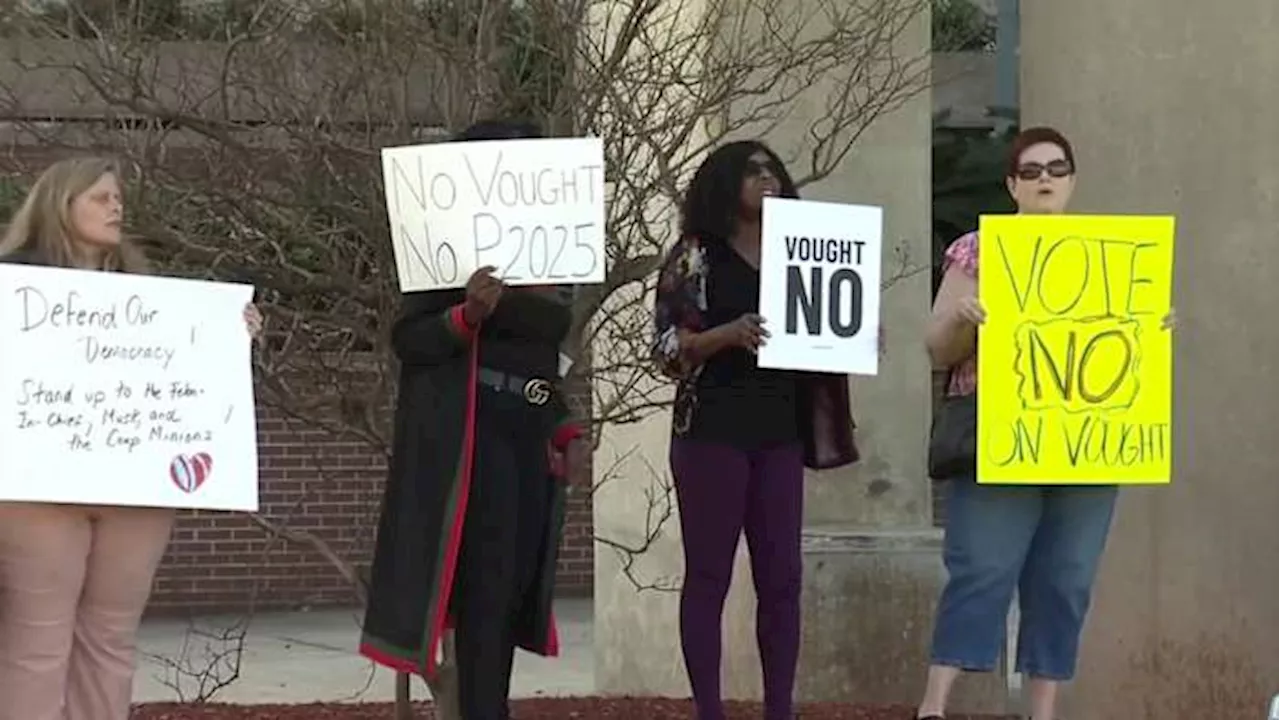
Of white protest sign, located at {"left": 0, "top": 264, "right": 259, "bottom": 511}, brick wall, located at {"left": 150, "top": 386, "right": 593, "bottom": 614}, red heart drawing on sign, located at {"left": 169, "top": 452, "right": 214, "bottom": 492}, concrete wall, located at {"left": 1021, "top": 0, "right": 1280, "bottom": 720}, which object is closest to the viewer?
white protest sign, located at {"left": 0, "top": 264, "right": 259, "bottom": 511}

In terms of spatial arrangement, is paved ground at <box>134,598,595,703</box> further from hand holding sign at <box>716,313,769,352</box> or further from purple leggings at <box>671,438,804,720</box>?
hand holding sign at <box>716,313,769,352</box>

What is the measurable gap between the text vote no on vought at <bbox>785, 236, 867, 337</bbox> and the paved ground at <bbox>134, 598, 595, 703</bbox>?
2.74 meters

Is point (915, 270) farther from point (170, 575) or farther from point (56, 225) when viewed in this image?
point (170, 575)

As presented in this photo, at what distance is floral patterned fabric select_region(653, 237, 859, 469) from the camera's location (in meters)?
5.39

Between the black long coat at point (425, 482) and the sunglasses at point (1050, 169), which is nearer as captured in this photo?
the black long coat at point (425, 482)

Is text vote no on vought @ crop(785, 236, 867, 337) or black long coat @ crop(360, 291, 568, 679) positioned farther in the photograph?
text vote no on vought @ crop(785, 236, 867, 337)

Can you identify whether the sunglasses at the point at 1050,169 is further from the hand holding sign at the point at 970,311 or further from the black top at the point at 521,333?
the black top at the point at 521,333

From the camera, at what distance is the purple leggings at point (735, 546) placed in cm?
543

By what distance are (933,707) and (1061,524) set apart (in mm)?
619

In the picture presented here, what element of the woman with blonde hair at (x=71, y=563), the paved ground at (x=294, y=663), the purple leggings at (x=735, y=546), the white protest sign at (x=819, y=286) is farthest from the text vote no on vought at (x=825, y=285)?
the paved ground at (x=294, y=663)

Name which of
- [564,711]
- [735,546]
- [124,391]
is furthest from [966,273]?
[564,711]

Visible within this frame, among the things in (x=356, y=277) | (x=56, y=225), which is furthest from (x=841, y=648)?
(x=56, y=225)

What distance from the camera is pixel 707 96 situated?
18.8ft

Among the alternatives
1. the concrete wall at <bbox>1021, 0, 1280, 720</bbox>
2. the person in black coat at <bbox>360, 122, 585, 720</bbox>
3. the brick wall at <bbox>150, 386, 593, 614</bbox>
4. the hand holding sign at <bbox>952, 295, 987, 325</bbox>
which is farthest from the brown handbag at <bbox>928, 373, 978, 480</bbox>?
the brick wall at <bbox>150, 386, 593, 614</bbox>
